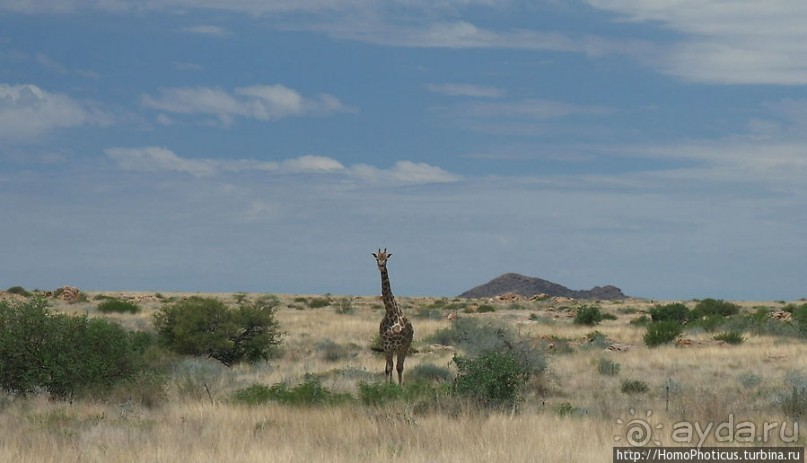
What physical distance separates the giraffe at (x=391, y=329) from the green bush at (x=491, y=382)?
12.0ft

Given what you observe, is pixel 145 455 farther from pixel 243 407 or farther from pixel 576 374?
pixel 576 374

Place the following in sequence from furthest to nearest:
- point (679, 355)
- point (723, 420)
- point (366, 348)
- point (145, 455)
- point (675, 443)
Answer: point (366, 348)
point (679, 355)
point (723, 420)
point (675, 443)
point (145, 455)

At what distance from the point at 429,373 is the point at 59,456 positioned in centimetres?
1122

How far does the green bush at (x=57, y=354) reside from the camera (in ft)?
49.7

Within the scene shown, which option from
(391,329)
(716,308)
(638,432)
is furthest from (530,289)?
(638,432)

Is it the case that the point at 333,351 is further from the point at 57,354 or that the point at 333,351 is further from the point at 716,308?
the point at 716,308

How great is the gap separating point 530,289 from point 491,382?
3966 inches

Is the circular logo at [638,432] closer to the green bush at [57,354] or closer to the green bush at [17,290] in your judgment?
the green bush at [57,354]

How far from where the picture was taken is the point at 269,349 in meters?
25.5

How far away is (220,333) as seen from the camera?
24.5 metres

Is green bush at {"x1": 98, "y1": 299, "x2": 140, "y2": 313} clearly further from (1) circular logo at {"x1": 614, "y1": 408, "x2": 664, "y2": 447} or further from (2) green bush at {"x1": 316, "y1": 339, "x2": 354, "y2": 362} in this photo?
(1) circular logo at {"x1": 614, "y1": 408, "x2": 664, "y2": 447}

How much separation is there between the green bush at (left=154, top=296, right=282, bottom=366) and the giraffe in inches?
300

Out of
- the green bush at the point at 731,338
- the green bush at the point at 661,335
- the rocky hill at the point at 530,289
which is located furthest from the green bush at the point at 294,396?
the rocky hill at the point at 530,289

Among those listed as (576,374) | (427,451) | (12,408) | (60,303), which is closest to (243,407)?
(12,408)
